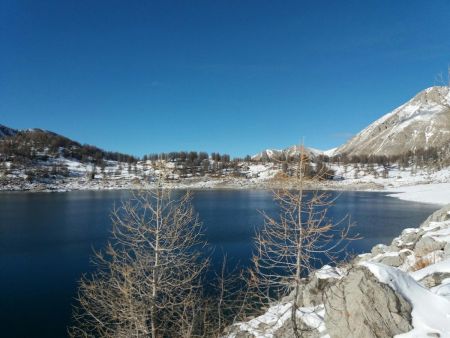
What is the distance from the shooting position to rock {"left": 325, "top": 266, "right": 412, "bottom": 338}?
607 centimetres

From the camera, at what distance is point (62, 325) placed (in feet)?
58.0

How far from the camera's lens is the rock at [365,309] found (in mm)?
6074

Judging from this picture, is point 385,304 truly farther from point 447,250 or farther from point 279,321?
point 447,250

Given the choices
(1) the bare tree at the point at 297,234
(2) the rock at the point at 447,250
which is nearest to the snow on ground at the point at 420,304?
(1) the bare tree at the point at 297,234

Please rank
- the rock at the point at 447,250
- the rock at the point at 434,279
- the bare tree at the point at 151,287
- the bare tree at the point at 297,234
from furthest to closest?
the bare tree at the point at 151,287 < the rock at the point at 447,250 < the bare tree at the point at 297,234 < the rock at the point at 434,279

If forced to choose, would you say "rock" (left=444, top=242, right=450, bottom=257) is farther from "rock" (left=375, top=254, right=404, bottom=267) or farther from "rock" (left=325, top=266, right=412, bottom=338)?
"rock" (left=325, top=266, right=412, bottom=338)

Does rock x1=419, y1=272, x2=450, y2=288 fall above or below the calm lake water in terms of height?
above

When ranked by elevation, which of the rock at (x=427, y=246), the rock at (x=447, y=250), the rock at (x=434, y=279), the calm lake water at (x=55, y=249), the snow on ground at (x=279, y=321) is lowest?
the calm lake water at (x=55, y=249)

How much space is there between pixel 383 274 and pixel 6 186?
6081 inches

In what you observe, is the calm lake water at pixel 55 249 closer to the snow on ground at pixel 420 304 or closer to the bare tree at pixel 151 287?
the bare tree at pixel 151 287

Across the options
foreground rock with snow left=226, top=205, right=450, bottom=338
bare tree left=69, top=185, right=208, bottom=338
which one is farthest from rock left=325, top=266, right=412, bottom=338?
bare tree left=69, top=185, right=208, bottom=338

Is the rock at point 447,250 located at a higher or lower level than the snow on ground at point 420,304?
lower

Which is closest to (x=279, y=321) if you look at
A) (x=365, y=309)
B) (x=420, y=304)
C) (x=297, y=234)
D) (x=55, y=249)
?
(x=297, y=234)

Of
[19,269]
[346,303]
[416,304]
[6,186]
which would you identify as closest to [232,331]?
[346,303]
